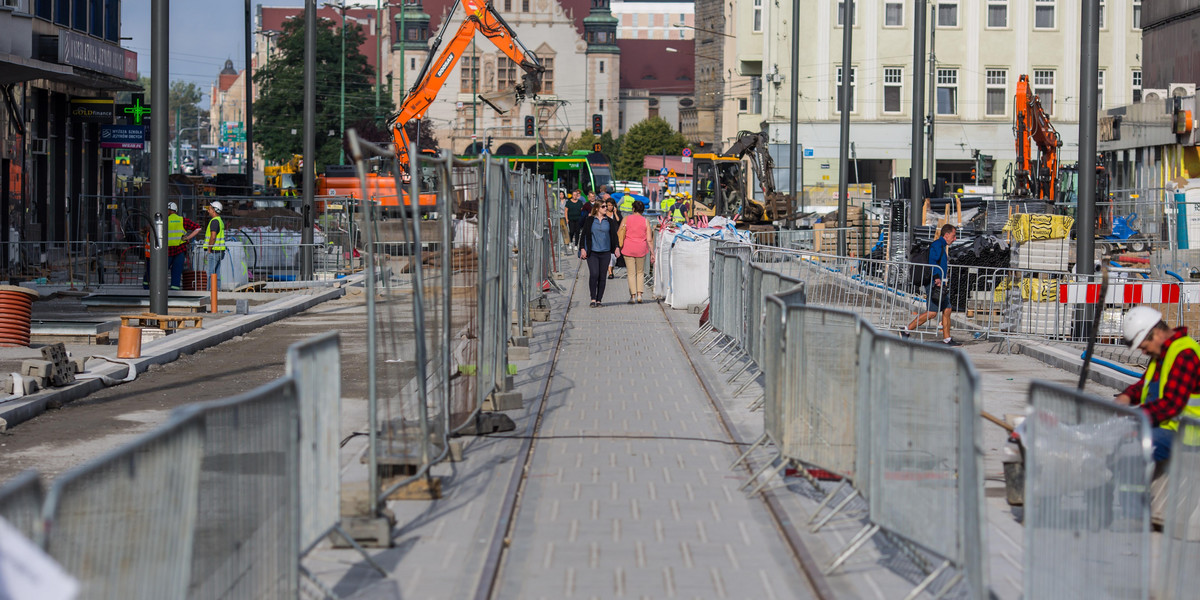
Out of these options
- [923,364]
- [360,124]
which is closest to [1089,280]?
[923,364]

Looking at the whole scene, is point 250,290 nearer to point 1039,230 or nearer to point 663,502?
point 1039,230

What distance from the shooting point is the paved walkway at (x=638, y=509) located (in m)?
6.65

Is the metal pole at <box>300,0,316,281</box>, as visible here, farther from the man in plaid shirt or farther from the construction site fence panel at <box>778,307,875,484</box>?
the man in plaid shirt

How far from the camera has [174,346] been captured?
53.5 ft

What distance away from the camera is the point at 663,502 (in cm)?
834

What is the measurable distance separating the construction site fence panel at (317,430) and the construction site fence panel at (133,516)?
137cm

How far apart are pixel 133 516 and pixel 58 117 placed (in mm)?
35681

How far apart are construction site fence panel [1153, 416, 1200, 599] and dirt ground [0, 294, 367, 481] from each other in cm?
682

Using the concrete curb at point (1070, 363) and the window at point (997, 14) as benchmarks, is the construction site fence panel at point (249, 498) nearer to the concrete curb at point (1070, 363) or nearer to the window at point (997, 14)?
the concrete curb at point (1070, 363)

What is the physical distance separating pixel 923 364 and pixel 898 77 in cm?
5927

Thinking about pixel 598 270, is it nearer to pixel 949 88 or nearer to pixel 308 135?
pixel 308 135

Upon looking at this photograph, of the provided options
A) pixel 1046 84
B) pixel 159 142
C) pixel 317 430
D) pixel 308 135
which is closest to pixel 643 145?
pixel 1046 84

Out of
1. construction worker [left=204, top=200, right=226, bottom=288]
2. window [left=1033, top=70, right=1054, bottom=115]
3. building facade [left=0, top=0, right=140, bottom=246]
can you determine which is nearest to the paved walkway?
construction worker [left=204, top=200, right=226, bottom=288]

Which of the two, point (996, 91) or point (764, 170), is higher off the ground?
point (996, 91)
